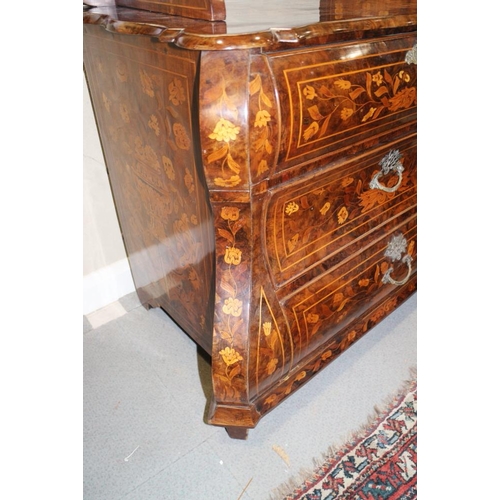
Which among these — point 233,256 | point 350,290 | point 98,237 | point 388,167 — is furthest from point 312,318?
point 98,237

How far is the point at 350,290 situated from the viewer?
1042 mm

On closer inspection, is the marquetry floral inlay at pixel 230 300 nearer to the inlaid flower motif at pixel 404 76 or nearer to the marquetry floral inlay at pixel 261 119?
the marquetry floral inlay at pixel 261 119

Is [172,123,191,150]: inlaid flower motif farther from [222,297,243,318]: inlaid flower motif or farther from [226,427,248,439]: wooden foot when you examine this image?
[226,427,248,439]: wooden foot

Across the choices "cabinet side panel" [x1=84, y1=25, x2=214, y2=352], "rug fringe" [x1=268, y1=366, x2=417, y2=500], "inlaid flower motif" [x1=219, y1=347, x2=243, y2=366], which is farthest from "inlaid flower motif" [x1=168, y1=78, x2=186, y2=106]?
"rug fringe" [x1=268, y1=366, x2=417, y2=500]

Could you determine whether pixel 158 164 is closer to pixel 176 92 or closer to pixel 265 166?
pixel 176 92

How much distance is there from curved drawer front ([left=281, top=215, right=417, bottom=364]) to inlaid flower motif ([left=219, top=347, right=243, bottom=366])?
13 centimetres

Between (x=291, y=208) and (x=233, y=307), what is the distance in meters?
0.22

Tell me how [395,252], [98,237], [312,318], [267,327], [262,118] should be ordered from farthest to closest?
1. [98,237]
2. [395,252]
3. [312,318]
4. [267,327]
5. [262,118]

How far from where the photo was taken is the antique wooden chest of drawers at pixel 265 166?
0.65 m

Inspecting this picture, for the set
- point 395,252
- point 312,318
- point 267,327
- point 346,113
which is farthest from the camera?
point 395,252

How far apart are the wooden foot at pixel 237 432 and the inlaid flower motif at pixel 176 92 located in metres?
0.71

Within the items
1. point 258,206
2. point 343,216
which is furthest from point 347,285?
point 258,206
